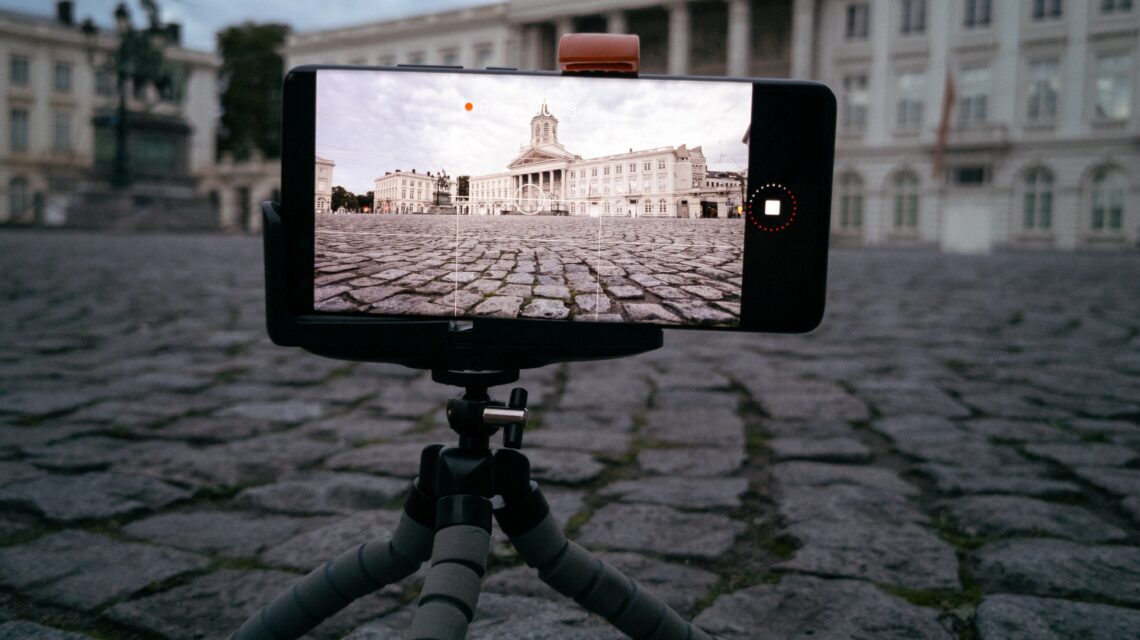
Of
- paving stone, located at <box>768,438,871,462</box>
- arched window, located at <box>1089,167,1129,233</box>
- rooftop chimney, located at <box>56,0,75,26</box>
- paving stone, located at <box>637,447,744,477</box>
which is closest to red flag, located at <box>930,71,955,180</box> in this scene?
arched window, located at <box>1089,167,1129,233</box>

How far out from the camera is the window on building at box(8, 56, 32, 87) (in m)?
49.5

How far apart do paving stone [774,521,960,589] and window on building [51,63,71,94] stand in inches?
2318

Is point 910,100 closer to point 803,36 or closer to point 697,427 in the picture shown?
point 803,36

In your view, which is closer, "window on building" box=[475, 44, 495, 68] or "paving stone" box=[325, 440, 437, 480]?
"paving stone" box=[325, 440, 437, 480]

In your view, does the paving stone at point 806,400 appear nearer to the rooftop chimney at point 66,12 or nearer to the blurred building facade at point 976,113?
the blurred building facade at point 976,113

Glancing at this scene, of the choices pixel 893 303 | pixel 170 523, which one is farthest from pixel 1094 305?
pixel 170 523

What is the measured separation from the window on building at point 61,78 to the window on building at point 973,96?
159 ft

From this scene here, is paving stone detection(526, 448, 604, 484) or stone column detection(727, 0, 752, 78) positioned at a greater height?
stone column detection(727, 0, 752, 78)

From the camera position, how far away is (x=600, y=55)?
104 cm

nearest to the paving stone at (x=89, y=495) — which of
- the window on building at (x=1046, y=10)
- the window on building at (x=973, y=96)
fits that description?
the window on building at (x=973, y=96)

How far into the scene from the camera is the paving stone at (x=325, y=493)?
99.3 inches

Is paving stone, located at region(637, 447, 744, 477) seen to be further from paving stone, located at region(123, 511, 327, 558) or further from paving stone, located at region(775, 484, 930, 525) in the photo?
paving stone, located at region(123, 511, 327, 558)

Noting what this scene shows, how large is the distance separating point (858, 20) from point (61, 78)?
4451cm

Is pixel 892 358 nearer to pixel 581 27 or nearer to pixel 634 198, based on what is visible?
pixel 634 198
